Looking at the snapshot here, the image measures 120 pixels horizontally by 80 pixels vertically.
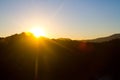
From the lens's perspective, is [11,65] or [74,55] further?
[74,55]

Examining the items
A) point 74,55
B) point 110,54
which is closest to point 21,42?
point 74,55

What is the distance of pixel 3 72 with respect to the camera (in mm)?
20141

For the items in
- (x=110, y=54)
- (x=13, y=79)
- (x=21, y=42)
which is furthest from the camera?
(x=110, y=54)

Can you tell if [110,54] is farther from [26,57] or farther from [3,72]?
[3,72]

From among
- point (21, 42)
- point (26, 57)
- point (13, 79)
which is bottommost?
point (13, 79)

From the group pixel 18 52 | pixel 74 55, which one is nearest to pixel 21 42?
pixel 18 52

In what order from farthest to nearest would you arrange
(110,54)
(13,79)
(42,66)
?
1. (110,54)
2. (42,66)
3. (13,79)

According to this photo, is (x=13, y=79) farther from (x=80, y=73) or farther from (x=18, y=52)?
(x=80, y=73)

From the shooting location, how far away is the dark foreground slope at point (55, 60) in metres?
20.6

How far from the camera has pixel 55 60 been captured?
22328 mm

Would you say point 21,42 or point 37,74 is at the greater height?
point 21,42

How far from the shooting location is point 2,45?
22.2m

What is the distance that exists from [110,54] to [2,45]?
28.9ft

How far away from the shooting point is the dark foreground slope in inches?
811
